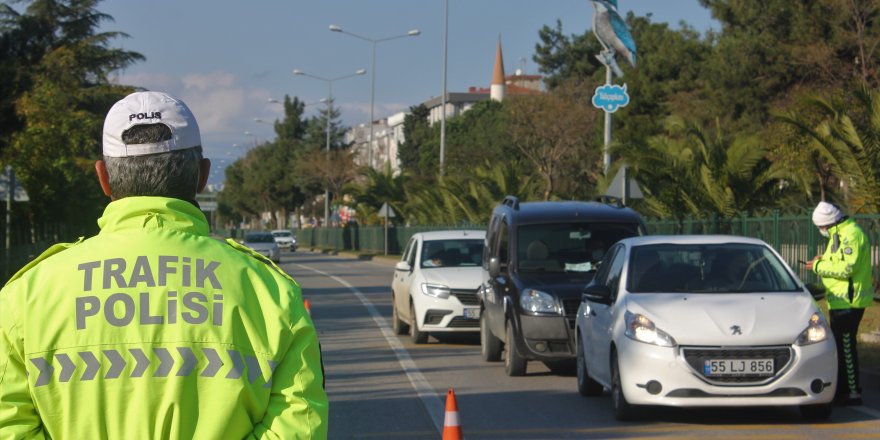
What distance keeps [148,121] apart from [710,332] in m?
7.75

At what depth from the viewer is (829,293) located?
36.6ft

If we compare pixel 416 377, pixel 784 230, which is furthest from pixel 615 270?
pixel 784 230

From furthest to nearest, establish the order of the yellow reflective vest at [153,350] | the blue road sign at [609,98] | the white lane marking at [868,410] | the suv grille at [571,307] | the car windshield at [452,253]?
the blue road sign at [609,98], the car windshield at [452,253], the suv grille at [571,307], the white lane marking at [868,410], the yellow reflective vest at [153,350]

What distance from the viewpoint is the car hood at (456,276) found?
687 inches

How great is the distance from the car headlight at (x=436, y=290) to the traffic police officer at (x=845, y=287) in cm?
703

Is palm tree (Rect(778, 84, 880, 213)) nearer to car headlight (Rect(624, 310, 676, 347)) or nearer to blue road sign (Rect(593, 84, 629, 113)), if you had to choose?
blue road sign (Rect(593, 84, 629, 113))

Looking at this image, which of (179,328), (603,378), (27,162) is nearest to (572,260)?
(603,378)

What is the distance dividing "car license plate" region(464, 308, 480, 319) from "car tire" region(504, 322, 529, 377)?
371 centimetres

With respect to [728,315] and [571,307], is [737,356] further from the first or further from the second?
[571,307]

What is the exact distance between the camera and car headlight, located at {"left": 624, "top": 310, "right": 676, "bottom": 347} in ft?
32.6

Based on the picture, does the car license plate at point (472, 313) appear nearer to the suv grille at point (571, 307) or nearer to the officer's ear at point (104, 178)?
the suv grille at point (571, 307)

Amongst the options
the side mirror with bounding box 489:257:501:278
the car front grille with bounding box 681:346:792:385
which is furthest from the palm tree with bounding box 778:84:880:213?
the car front grille with bounding box 681:346:792:385

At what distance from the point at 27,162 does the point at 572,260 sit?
69.3 ft

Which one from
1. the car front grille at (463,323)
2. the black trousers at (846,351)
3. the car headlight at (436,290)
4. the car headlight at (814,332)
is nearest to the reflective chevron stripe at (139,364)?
the car headlight at (814,332)
